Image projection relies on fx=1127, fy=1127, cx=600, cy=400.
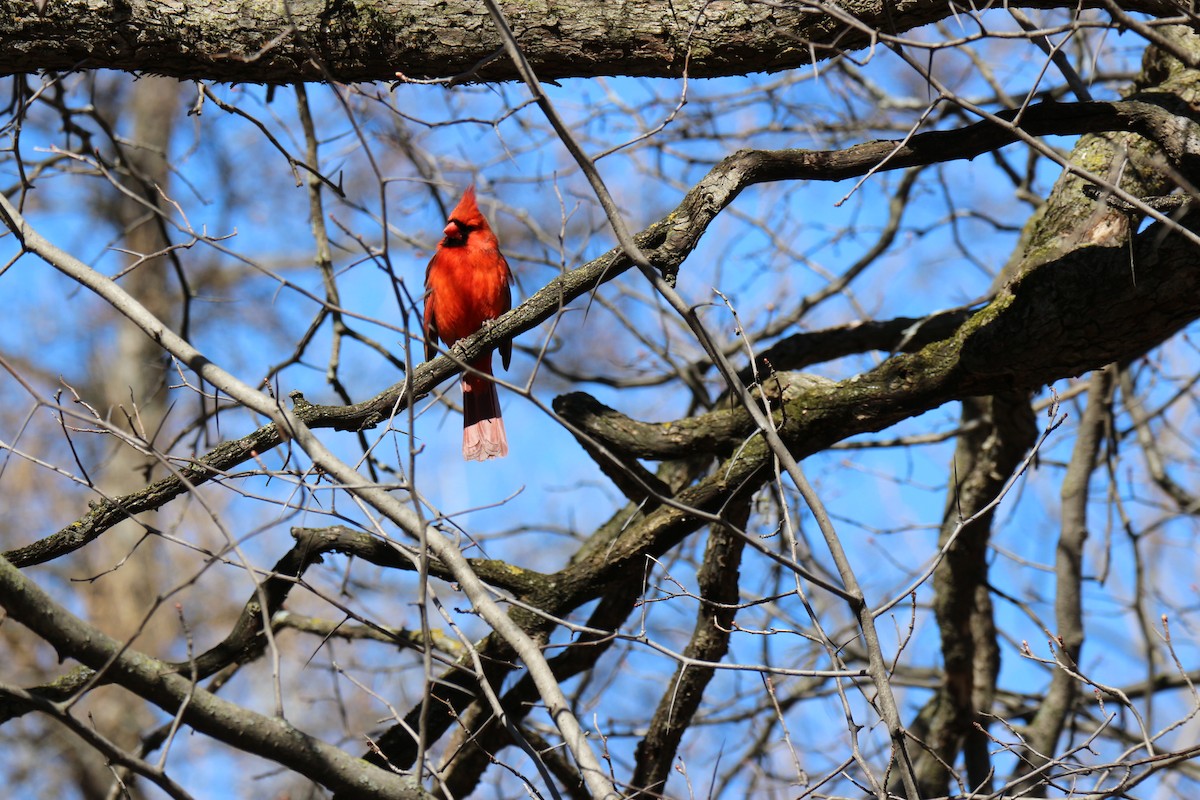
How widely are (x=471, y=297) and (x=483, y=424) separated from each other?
2.13ft

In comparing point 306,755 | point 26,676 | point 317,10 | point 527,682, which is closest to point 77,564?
point 26,676

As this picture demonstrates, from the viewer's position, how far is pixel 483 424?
17.6 ft

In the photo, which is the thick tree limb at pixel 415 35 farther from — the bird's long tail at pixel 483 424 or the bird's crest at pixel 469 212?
the bird's crest at pixel 469 212

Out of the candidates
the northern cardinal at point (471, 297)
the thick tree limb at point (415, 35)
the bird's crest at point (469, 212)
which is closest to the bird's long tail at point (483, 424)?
the northern cardinal at point (471, 297)

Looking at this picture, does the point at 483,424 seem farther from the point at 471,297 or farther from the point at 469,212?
the point at 469,212

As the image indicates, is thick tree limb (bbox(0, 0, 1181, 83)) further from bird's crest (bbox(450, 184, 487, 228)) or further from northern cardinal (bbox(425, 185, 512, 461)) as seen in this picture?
bird's crest (bbox(450, 184, 487, 228))

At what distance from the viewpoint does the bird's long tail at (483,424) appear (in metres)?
5.38

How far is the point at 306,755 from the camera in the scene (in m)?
2.31

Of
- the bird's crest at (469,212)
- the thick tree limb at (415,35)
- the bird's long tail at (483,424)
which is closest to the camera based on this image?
the thick tree limb at (415,35)

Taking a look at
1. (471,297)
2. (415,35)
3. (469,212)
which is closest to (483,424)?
(471,297)

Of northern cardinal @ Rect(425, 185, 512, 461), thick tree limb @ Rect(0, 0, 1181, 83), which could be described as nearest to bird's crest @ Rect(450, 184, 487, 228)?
northern cardinal @ Rect(425, 185, 512, 461)

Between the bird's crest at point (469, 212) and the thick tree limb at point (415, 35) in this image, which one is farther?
the bird's crest at point (469, 212)

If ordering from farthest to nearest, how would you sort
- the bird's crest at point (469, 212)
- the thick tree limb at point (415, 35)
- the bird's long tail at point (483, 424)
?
the bird's crest at point (469, 212) < the bird's long tail at point (483, 424) < the thick tree limb at point (415, 35)

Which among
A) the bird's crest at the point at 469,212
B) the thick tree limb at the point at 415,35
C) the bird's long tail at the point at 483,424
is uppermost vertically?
the bird's crest at the point at 469,212
